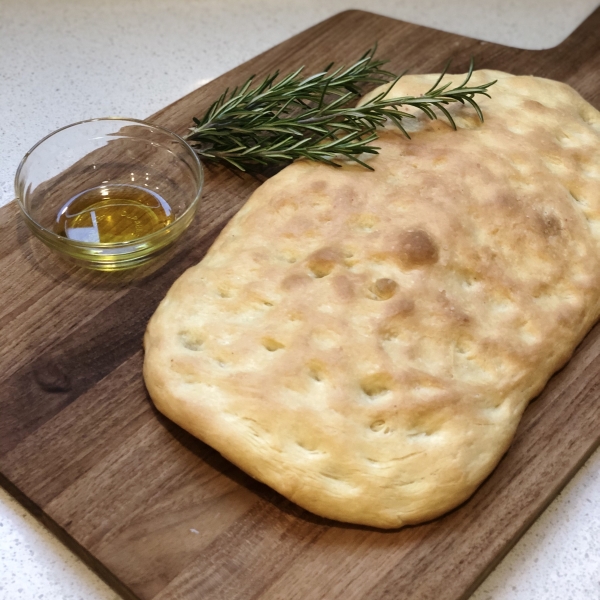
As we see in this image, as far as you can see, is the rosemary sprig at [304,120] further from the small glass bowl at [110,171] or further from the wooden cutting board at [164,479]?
the wooden cutting board at [164,479]

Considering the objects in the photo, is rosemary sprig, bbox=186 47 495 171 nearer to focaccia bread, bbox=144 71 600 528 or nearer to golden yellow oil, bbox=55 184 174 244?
focaccia bread, bbox=144 71 600 528

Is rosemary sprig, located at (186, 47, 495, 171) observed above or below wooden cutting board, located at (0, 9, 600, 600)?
above

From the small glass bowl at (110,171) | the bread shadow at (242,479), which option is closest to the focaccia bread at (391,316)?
the bread shadow at (242,479)

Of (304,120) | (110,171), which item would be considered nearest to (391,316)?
(304,120)

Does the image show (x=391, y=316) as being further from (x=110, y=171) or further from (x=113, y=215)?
(x=110, y=171)

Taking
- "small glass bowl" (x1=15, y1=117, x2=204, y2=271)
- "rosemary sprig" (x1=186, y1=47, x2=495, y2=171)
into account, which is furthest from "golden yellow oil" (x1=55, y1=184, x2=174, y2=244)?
"rosemary sprig" (x1=186, y1=47, x2=495, y2=171)

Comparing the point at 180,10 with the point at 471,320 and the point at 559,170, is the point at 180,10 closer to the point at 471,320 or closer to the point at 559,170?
the point at 559,170
